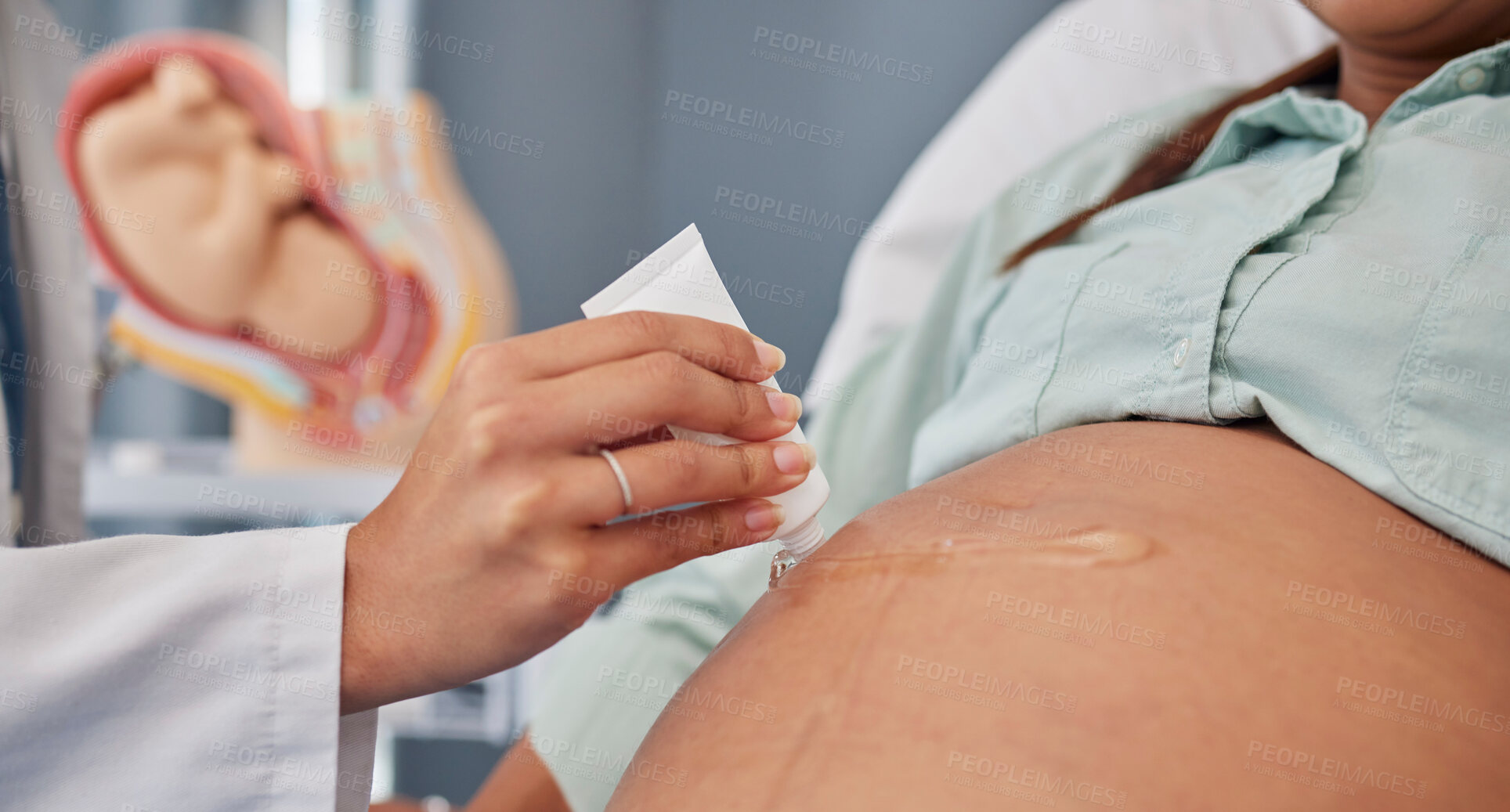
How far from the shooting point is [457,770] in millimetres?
2102

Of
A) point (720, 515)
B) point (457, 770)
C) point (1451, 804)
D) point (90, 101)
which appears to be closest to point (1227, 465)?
point (1451, 804)

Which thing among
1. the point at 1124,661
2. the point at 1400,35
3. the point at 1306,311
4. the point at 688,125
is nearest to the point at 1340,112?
the point at 1400,35

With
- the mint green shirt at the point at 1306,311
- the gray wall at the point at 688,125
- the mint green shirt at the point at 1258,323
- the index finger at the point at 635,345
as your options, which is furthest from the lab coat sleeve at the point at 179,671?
the gray wall at the point at 688,125

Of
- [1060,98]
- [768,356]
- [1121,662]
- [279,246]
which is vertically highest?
[1060,98]

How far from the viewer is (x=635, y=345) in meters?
0.45

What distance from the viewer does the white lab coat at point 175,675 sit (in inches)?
18.1

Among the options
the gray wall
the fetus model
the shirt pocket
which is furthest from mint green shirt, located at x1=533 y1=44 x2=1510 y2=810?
the fetus model

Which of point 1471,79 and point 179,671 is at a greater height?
point 1471,79

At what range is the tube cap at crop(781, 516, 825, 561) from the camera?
0.51m

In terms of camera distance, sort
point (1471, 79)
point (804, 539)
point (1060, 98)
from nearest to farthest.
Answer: point (804, 539) < point (1471, 79) < point (1060, 98)

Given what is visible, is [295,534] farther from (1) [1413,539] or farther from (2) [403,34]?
(2) [403,34]

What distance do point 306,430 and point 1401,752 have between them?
187cm

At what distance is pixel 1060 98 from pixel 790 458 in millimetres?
1044

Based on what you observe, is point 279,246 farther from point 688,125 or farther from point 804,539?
point 804,539
